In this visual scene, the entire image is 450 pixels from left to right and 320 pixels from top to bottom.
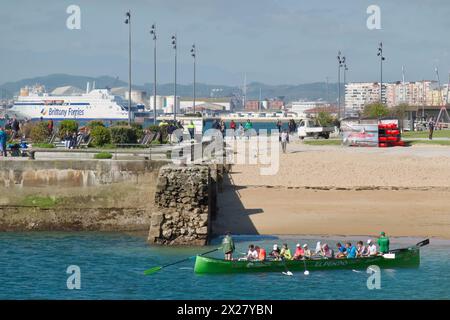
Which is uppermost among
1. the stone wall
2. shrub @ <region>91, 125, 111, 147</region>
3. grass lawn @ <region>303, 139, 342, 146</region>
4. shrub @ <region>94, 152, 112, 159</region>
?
shrub @ <region>91, 125, 111, 147</region>

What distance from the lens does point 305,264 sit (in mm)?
30469

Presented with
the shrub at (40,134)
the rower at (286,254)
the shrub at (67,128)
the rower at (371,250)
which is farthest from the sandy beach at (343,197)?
the shrub at (40,134)

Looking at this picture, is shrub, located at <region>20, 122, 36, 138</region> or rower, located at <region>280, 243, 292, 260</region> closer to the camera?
rower, located at <region>280, 243, 292, 260</region>

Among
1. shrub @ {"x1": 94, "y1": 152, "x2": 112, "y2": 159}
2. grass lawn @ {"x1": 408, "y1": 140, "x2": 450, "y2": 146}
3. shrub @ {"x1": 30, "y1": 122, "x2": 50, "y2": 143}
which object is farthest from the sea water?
grass lawn @ {"x1": 408, "y1": 140, "x2": 450, "y2": 146}

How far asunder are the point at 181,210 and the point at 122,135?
53.5 ft

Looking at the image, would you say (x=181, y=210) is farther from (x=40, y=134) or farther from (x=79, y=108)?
(x=79, y=108)

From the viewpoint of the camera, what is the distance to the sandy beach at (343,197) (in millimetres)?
36719

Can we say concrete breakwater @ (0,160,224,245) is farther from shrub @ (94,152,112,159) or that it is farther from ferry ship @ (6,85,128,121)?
ferry ship @ (6,85,128,121)

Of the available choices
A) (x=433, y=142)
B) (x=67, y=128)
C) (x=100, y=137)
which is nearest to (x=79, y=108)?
(x=433, y=142)

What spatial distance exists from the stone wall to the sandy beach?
2.69 m

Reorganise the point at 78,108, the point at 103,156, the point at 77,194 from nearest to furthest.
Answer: the point at 77,194 → the point at 103,156 → the point at 78,108

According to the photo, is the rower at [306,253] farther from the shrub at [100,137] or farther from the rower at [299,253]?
the shrub at [100,137]

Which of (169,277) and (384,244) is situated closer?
(169,277)

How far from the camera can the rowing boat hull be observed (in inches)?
1183
